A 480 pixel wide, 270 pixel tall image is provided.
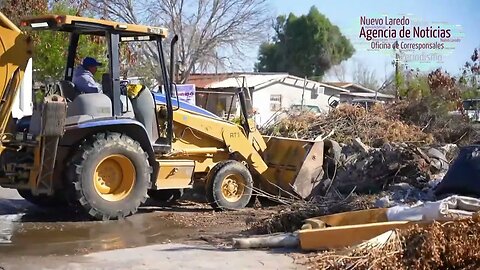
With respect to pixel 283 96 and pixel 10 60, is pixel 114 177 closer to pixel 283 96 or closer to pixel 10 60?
pixel 10 60

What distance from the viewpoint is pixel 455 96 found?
781 inches

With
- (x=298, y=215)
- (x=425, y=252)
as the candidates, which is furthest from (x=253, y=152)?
(x=425, y=252)

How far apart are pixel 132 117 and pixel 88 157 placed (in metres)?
1.07

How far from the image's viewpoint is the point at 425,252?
712cm

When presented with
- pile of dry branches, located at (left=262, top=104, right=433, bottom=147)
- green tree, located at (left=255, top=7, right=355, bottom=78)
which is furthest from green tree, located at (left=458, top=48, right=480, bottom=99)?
green tree, located at (left=255, top=7, right=355, bottom=78)

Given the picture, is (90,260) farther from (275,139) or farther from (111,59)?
(275,139)

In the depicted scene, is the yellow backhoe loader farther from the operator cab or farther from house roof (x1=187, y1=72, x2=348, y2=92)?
house roof (x1=187, y1=72, x2=348, y2=92)

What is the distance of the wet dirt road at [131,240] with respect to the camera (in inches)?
308

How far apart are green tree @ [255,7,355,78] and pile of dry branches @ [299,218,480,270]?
168 ft

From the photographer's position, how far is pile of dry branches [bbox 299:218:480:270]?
7.09m

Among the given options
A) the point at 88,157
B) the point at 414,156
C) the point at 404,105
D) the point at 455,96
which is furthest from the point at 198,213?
the point at 455,96

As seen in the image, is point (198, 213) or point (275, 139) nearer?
point (198, 213)

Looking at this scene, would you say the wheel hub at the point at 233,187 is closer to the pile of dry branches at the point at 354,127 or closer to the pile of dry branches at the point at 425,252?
the pile of dry branches at the point at 354,127

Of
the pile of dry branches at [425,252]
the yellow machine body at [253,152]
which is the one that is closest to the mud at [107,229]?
the yellow machine body at [253,152]
